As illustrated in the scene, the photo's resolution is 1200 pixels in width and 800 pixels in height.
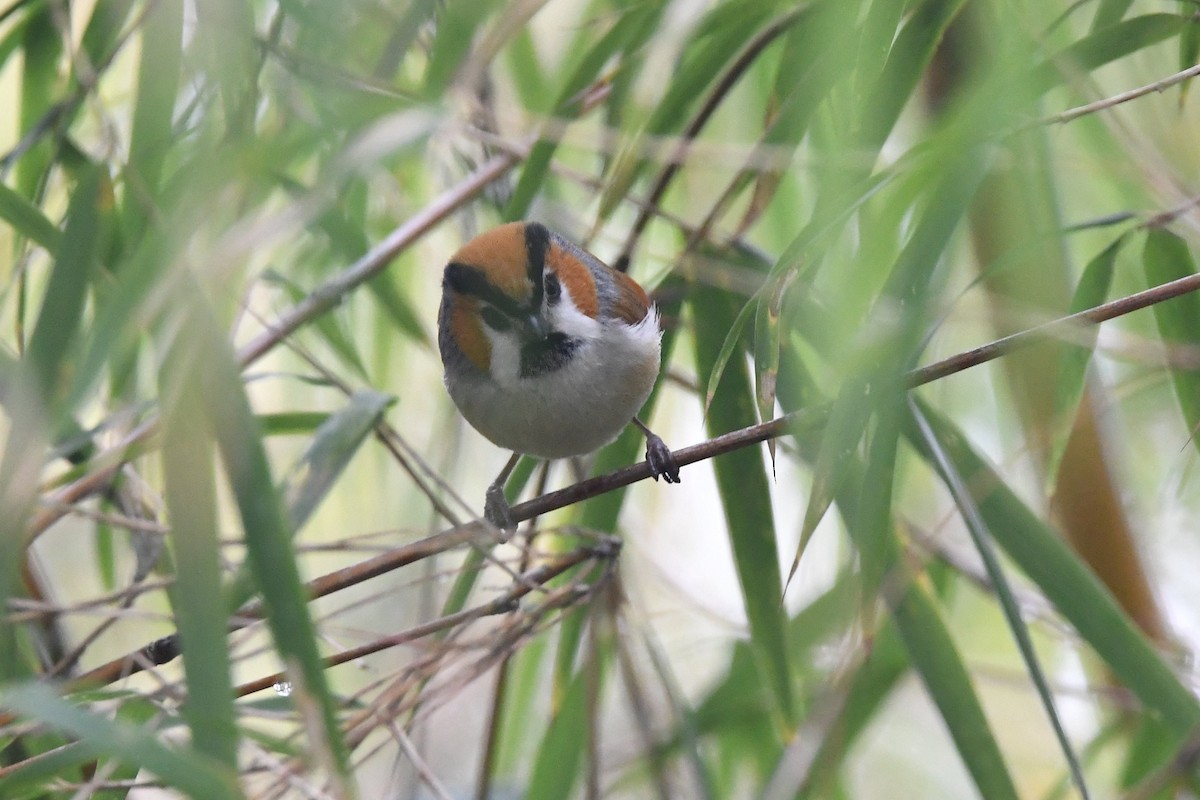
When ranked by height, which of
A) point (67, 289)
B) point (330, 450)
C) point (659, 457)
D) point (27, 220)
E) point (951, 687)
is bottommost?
point (951, 687)

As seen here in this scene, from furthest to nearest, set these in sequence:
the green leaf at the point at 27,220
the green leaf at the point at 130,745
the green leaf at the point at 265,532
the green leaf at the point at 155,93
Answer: the green leaf at the point at 27,220 < the green leaf at the point at 155,93 < the green leaf at the point at 265,532 < the green leaf at the point at 130,745

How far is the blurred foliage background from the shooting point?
4.40 ft

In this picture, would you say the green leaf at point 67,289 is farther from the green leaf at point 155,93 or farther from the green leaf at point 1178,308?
the green leaf at point 1178,308

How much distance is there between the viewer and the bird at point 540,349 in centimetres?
202

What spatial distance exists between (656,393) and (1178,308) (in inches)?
38.7

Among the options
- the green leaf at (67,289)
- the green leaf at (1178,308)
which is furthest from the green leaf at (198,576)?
the green leaf at (1178,308)

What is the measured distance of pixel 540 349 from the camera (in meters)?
2.09

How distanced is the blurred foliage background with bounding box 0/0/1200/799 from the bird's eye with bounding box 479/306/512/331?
179mm

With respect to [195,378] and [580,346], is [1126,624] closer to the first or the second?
[580,346]

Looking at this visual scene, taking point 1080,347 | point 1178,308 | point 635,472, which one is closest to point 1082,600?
point 1080,347

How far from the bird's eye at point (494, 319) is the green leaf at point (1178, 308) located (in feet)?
3.42

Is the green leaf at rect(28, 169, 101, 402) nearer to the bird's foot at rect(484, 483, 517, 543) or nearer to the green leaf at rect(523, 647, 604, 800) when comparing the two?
the bird's foot at rect(484, 483, 517, 543)

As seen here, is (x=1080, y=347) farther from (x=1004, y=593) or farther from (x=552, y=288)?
(x=552, y=288)

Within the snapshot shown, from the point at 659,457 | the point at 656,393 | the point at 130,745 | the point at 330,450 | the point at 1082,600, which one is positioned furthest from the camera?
the point at 656,393
